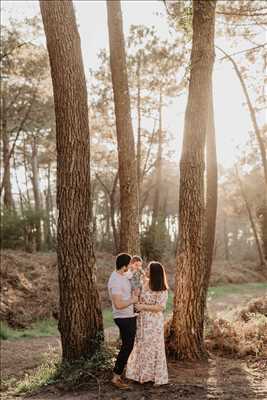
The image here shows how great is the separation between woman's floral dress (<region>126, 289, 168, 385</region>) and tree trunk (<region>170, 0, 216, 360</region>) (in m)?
1.00

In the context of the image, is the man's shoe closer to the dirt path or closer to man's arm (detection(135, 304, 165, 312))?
the dirt path

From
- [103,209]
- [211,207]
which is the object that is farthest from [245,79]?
[103,209]

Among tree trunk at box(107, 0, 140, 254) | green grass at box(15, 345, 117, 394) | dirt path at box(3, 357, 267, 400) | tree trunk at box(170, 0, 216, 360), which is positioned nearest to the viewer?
dirt path at box(3, 357, 267, 400)

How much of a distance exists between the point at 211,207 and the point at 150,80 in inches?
591

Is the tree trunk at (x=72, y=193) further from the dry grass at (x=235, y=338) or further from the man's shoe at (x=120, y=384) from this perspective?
the dry grass at (x=235, y=338)

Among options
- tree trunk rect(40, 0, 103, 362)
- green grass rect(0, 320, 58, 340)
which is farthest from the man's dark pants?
green grass rect(0, 320, 58, 340)

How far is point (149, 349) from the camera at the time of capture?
7.58 m

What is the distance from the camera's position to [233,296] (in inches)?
957

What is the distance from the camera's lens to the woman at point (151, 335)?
7477 millimetres

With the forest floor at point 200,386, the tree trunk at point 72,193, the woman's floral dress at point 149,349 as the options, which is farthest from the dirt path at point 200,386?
the tree trunk at point 72,193

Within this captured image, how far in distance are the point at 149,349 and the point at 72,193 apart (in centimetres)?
293

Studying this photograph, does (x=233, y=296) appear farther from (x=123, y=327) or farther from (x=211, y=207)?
(x=123, y=327)

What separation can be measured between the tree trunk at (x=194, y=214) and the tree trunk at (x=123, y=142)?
5.82 ft

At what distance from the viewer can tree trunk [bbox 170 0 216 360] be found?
855 cm
